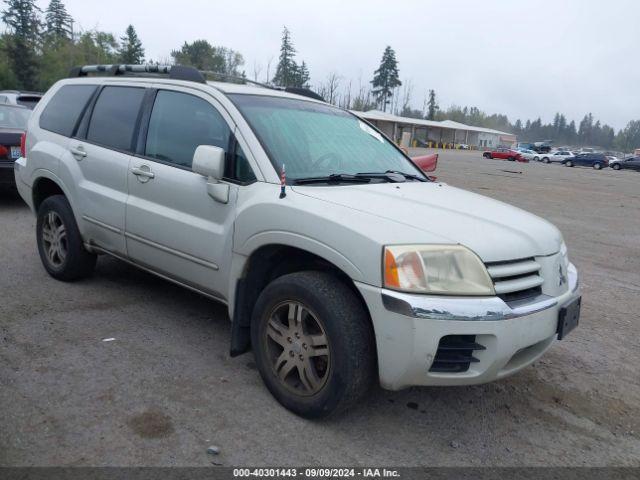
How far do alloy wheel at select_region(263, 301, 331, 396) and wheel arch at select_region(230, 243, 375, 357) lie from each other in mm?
262

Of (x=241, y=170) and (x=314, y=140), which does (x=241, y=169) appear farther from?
(x=314, y=140)

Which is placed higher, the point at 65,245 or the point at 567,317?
the point at 567,317

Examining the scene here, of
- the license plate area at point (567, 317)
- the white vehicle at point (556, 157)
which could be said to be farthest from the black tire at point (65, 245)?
the white vehicle at point (556, 157)

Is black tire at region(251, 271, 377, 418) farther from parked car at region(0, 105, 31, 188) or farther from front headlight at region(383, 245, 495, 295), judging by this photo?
parked car at region(0, 105, 31, 188)

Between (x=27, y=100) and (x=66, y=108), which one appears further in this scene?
(x=27, y=100)

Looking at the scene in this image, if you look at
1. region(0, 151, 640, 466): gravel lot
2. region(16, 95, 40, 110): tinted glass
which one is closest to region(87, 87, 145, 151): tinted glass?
region(0, 151, 640, 466): gravel lot

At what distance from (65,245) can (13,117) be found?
16.9 feet

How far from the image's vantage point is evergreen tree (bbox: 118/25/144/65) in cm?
6653

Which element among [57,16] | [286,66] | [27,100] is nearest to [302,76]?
[286,66]

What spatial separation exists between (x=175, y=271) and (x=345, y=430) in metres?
1.68

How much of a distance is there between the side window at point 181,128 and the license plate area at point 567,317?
2266 millimetres

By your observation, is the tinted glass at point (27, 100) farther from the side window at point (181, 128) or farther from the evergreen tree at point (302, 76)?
the evergreen tree at point (302, 76)

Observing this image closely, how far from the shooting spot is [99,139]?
4656 millimetres

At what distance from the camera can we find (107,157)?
4.48 m
